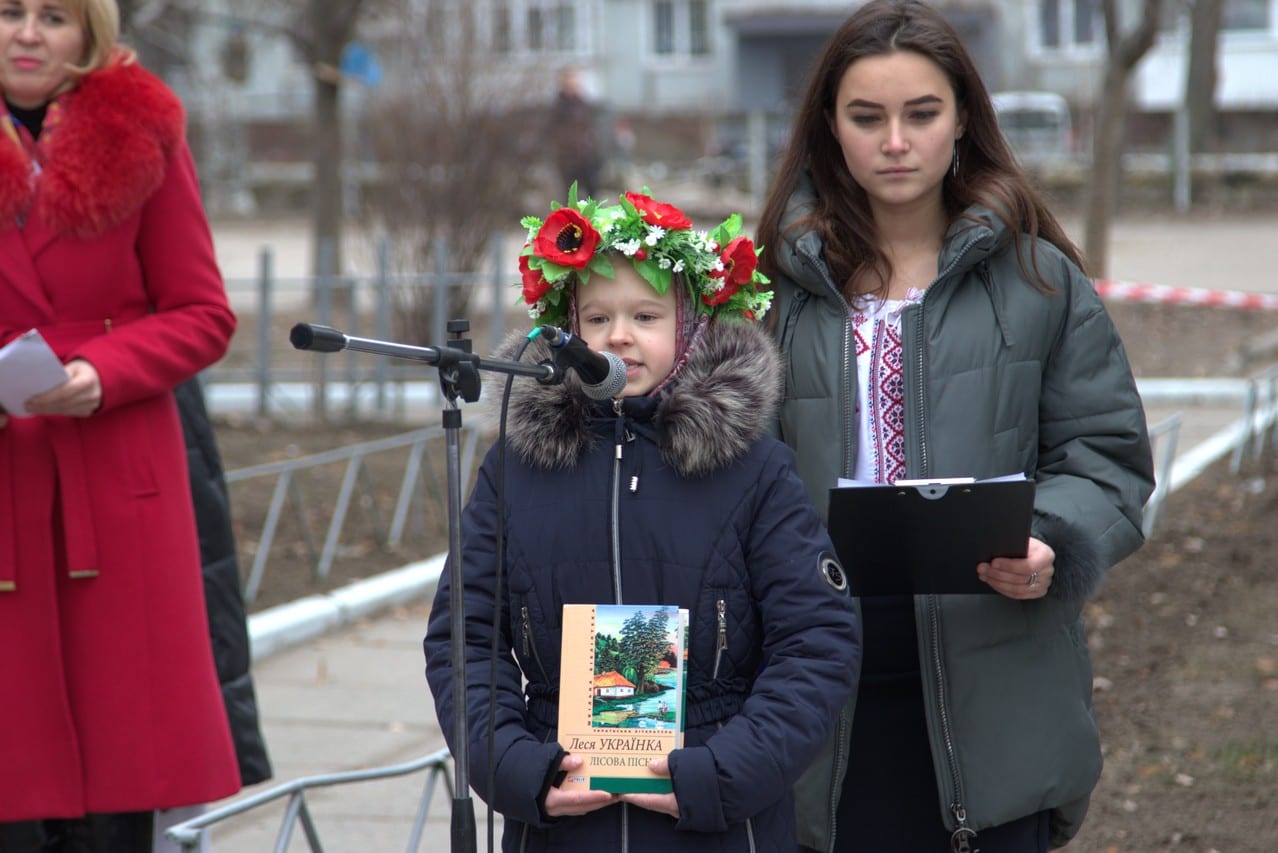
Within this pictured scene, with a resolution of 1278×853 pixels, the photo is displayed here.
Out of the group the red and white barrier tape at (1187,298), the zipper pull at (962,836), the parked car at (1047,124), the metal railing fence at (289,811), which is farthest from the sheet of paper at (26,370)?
the parked car at (1047,124)

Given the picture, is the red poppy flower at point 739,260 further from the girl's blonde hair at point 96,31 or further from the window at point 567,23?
the window at point 567,23

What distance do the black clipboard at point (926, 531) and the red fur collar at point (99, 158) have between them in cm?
167

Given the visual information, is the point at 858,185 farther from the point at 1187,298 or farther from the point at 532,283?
the point at 1187,298

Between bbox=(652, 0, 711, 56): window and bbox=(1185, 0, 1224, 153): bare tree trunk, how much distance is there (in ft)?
49.9

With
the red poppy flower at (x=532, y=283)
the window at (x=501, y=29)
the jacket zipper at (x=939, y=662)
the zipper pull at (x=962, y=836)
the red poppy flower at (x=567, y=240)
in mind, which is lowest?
the zipper pull at (x=962, y=836)

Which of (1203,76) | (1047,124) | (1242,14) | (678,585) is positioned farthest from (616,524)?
(1242,14)

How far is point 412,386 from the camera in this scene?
475 inches

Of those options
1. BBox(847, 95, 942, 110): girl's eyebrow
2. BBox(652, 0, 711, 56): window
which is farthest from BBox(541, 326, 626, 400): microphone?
BBox(652, 0, 711, 56): window

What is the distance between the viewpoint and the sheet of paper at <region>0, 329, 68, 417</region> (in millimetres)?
3195

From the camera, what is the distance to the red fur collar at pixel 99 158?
344 centimetres

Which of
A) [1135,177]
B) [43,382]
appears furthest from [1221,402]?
[1135,177]

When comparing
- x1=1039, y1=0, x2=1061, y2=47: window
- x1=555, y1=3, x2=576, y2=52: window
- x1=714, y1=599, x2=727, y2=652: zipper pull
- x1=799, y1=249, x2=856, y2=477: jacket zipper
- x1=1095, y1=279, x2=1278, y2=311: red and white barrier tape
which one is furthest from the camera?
x1=555, y1=3, x2=576, y2=52: window

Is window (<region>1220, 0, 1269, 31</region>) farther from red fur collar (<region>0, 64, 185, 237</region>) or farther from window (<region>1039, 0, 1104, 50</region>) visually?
red fur collar (<region>0, 64, 185, 237</region>)

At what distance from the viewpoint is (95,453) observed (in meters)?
3.50
